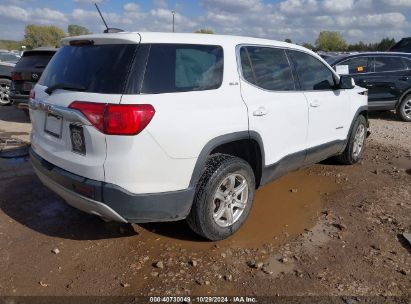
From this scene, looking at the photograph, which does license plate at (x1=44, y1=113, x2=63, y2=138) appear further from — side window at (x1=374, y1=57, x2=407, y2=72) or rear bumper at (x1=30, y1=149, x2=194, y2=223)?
side window at (x1=374, y1=57, x2=407, y2=72)

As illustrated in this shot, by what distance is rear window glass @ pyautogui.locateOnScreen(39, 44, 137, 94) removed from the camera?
2748 millimetres

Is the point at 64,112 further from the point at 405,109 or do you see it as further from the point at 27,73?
the point at 405,109

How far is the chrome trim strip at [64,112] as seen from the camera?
2740 mm

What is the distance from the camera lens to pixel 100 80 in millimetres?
2812

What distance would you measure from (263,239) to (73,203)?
5.68ft

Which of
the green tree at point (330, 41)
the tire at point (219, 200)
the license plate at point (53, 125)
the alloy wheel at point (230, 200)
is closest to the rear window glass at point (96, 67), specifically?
the license plate at point (53, 125)

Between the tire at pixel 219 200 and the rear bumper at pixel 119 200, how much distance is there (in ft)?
0.50

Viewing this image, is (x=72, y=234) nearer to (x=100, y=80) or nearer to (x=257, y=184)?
(x=100, y=80)

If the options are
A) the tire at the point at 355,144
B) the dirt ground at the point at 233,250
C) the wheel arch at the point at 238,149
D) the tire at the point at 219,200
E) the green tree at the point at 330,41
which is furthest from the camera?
the green tree at the point at 330,41

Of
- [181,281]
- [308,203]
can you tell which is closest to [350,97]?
[308,203]

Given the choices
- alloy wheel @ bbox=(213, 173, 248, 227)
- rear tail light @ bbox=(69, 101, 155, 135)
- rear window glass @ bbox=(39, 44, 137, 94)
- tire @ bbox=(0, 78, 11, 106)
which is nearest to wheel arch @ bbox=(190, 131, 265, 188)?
alloy wheel @ bbox=(213, 173, 248, 227)

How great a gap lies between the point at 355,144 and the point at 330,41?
243 feet

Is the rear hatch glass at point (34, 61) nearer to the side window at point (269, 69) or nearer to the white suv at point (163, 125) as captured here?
the white suv at point (163, 125)

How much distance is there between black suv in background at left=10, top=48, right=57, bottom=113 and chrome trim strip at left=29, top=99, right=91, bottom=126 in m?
5.49
